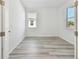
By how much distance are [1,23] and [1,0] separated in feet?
1.35

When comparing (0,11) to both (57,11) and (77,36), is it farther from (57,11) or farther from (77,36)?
(57,11)

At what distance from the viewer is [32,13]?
39.6 feet

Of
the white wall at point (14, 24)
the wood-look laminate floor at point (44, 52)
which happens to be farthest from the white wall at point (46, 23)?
the wood-look laminate floor at point (44, 52)

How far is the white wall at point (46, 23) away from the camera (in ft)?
39.9

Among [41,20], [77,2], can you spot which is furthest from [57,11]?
[77,2]

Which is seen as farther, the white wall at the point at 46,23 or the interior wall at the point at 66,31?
the white wall at the point at 46,23

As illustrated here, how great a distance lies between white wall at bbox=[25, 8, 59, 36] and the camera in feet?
39.9

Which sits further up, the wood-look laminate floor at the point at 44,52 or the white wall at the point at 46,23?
the white wall at the point at 46,23

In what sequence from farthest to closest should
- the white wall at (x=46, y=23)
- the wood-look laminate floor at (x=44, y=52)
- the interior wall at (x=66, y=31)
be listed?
the white wall at (x=46, y=23), the interior wall at (x=66, y=31), the wood-look laminate floor at (x=44, y=52)

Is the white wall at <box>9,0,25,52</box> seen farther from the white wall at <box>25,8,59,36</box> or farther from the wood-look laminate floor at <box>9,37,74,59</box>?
the white wall at <box>25,8,59,36</box>

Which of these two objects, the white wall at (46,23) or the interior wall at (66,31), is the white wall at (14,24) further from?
the white wall at (46,23)

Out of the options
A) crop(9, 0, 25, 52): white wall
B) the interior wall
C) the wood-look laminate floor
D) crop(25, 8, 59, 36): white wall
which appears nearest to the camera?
the wood-look laminate floor

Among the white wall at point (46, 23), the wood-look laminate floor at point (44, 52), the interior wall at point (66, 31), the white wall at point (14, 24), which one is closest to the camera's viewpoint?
the wood-look laminate floor at point (44, 52)

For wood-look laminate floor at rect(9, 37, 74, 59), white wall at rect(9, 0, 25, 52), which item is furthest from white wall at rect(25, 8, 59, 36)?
wood-look laminate floor at rect(9, 37, 74, 59)
